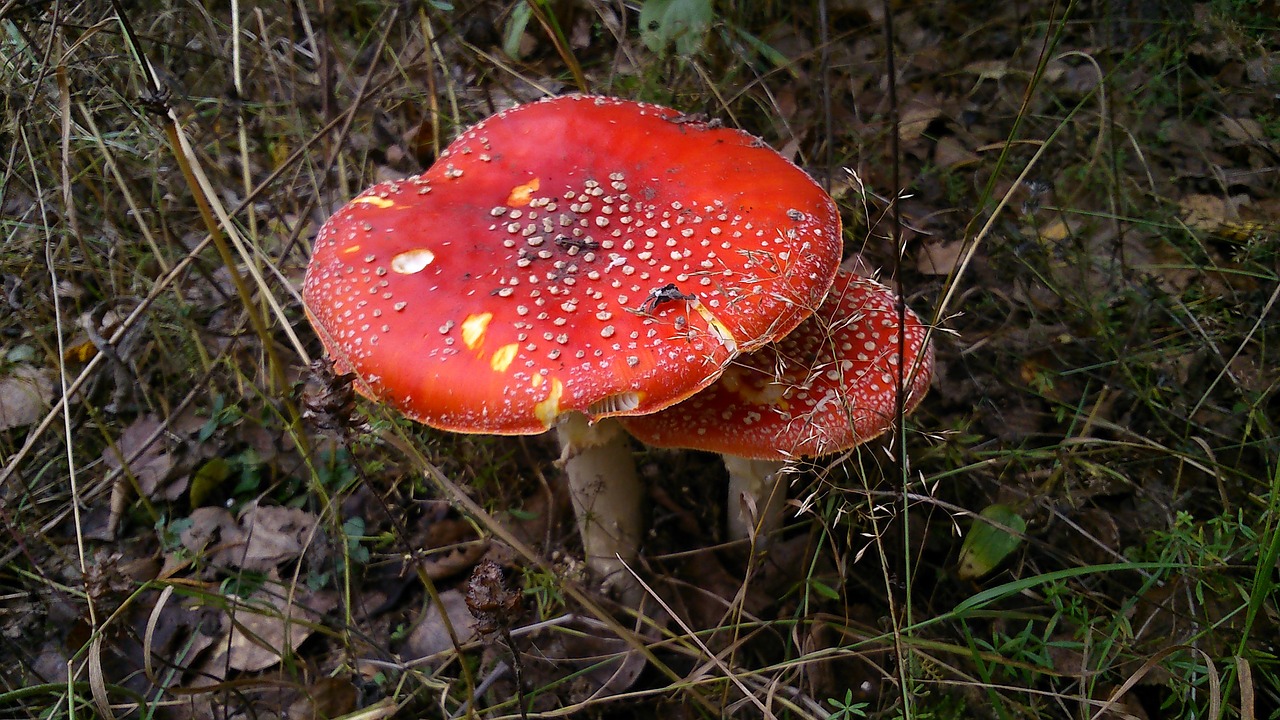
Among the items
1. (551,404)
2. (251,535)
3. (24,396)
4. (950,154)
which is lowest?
(251,535)

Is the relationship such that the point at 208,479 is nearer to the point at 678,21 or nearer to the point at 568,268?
the point at 568,268

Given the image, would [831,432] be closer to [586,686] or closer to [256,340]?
[586,686]

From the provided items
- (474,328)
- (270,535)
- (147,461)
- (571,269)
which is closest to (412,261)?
(474,328)

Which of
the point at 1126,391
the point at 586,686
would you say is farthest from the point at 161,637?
the point at 1126,391

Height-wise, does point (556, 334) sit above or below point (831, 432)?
above

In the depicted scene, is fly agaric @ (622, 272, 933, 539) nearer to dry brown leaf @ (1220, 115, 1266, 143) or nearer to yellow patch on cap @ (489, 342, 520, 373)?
yellow patch on cap @ (489, 342, 520, 373)

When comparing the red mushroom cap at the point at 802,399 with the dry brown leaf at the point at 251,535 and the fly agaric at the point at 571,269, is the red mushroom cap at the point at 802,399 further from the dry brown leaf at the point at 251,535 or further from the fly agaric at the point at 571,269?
the dry brown leaf at the point at 251,535

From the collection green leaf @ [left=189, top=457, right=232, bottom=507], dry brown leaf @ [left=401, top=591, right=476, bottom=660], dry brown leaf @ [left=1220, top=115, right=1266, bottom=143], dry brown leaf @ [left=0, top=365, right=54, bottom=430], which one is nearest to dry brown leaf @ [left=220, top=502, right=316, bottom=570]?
green leaf @ [left=189, top=457, right=232, bottom=507]
